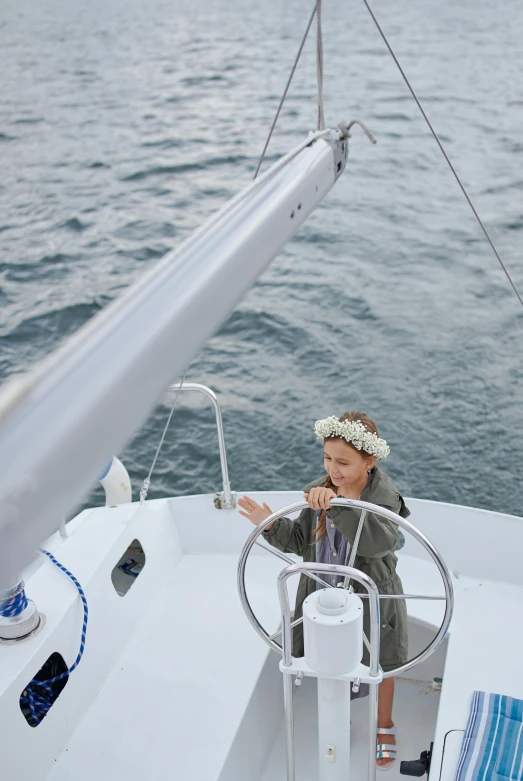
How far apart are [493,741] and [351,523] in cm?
80

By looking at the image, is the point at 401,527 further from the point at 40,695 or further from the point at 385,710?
the point at 40,695

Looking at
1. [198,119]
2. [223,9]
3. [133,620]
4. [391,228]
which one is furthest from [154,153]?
[133,620]

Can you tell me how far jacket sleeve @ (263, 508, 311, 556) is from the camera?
2525 millimetres

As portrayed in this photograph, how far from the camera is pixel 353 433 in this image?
230cm

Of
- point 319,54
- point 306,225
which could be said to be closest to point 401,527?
point 319,54

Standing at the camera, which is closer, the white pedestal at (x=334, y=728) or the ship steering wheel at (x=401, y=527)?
the ship steering wheel at (x=401, y=527)

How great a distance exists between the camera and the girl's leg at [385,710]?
9.11ft

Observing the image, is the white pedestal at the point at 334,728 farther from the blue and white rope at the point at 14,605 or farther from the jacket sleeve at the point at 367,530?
the blue and white rope at the point at 14,605

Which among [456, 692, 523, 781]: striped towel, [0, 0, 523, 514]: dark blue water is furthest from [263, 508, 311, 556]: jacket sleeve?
[0, 0, 523, 514]: dark blue water

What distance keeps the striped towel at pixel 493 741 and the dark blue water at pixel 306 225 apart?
3.49 meters

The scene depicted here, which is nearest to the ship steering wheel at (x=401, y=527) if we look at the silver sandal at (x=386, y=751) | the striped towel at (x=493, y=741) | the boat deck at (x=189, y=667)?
the striped towel at (x=493, y=741)

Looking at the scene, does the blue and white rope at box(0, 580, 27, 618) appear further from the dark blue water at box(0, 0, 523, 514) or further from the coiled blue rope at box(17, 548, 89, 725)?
Result: the dark blue water at box(0, 0, 523, 514)

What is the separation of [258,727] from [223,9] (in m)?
20.2

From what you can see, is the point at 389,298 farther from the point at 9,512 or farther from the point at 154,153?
the point at 9,512
